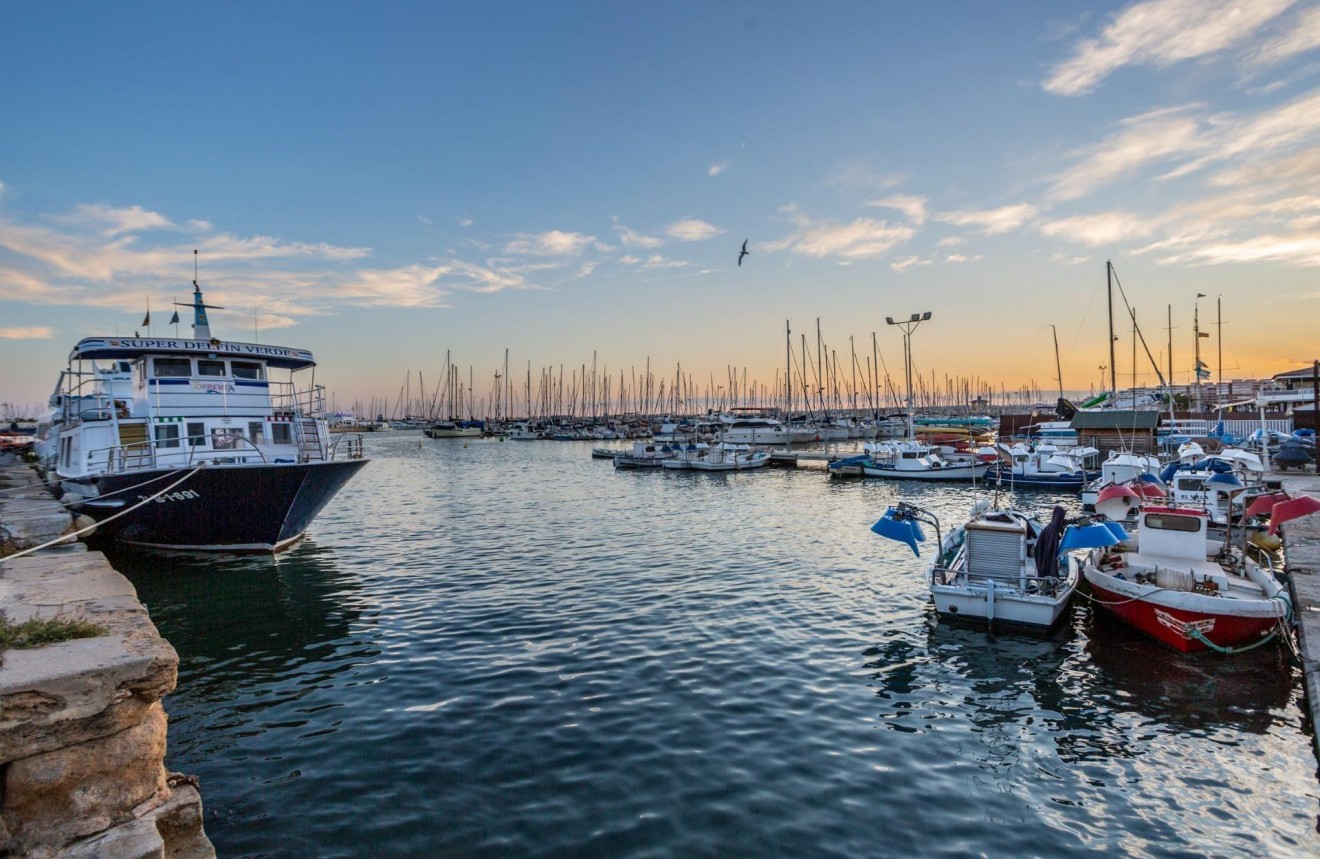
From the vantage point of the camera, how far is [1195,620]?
1256 cm

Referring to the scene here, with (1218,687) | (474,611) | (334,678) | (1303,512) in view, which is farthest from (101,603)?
(1303,512)

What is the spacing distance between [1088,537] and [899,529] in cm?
366

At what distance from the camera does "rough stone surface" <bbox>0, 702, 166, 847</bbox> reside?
4.62m

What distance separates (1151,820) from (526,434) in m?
114

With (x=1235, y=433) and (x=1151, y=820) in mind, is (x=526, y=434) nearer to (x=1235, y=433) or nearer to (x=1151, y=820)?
(x=1235, y=433)

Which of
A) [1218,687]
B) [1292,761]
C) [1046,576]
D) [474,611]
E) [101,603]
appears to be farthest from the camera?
[474,611]

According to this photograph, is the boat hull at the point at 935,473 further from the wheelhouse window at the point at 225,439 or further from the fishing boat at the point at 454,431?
the fishing boat at the point at 454,431

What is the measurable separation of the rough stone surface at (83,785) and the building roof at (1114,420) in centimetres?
5741

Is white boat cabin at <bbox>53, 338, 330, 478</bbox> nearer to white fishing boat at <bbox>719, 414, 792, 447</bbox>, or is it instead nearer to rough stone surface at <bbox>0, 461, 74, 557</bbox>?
rough stone surface at <bbox>0, 461, 74, 557</bbox>

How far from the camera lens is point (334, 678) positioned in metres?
11.7

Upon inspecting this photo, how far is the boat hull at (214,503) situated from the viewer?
19.3m

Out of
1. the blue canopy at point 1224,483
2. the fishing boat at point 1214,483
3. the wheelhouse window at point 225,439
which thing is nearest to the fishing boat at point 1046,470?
the fishing boat at point 1214,483

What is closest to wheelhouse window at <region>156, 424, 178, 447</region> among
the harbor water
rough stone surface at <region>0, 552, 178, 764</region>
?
the harbor water

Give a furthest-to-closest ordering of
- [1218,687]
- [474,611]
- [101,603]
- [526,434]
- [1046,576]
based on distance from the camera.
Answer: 1. [526,434]
2. [474,611]
3. [1046,576]
4. [1218,687]
5. [101,603]
